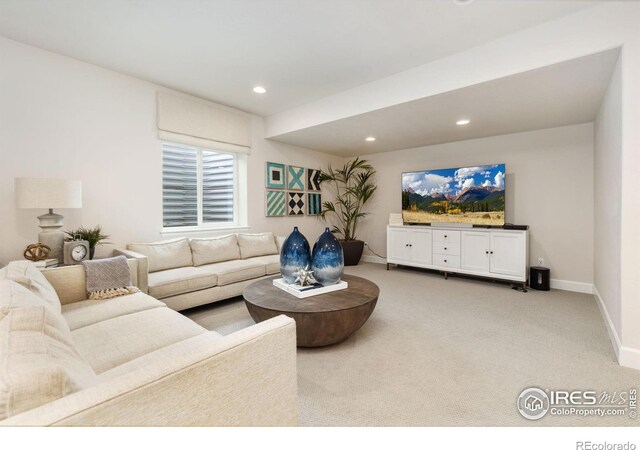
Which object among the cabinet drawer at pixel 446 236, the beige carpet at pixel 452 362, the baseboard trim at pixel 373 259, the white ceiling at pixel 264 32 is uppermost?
the white ceiling at pixel 264 32

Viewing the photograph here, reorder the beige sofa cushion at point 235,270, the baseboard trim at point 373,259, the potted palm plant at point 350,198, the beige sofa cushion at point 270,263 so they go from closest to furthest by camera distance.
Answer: the beige sofa cushion at point 235,270 < the beige sofa cushion at point 270,263 < the potted palm plant at point 350,198 < the baseboard trim at point 373,259

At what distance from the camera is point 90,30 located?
2.45 metres

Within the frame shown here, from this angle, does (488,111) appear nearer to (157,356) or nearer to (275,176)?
(275,176)

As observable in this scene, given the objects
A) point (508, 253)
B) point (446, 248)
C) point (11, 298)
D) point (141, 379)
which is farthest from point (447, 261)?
point (11, 298)

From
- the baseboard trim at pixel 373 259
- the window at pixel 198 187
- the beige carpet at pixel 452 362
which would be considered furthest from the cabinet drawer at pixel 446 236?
the window at pixel 198 187

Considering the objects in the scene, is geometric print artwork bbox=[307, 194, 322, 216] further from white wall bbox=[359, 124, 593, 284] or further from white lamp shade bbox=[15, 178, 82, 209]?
white lamp shade bbox=[15, 178, 82, 209]

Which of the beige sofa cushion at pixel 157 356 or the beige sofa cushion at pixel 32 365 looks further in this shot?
the beige sofa cushion at pixel 157 356

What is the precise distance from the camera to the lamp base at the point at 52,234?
2568 millimetres

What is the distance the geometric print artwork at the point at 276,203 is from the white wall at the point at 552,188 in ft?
10.2

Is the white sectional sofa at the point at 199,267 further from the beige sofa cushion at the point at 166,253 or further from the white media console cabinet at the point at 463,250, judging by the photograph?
the white media console cabinet at the point at 463,250

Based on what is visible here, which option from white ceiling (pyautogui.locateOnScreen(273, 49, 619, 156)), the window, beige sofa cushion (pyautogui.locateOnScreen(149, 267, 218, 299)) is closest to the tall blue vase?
beige sofa cushion (pyautogui.locateOnScreen(149, 267, 218, 299))

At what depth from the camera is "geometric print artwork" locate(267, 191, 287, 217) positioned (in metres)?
4.81

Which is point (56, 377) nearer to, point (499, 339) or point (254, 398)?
point (254, 398)

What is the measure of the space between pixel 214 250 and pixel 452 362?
281 centimetres
